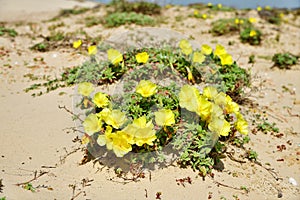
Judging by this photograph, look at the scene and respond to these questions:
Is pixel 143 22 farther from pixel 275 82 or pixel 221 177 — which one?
pixel 221 177

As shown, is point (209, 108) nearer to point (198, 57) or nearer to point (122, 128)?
point (122, 128)

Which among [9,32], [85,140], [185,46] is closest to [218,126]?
[85,140]

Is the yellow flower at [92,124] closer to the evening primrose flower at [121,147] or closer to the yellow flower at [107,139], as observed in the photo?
the yellow flower at [107,139]

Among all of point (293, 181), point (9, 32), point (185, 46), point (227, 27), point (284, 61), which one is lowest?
point (293, 181)

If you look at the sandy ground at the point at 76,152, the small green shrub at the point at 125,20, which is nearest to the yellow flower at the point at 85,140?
the sandy ground at the point at 76,152

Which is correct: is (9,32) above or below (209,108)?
below

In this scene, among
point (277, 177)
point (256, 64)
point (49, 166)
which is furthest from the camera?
point (256, 64)

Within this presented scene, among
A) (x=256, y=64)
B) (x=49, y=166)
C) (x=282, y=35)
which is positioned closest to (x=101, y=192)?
(x=49, y=166)
